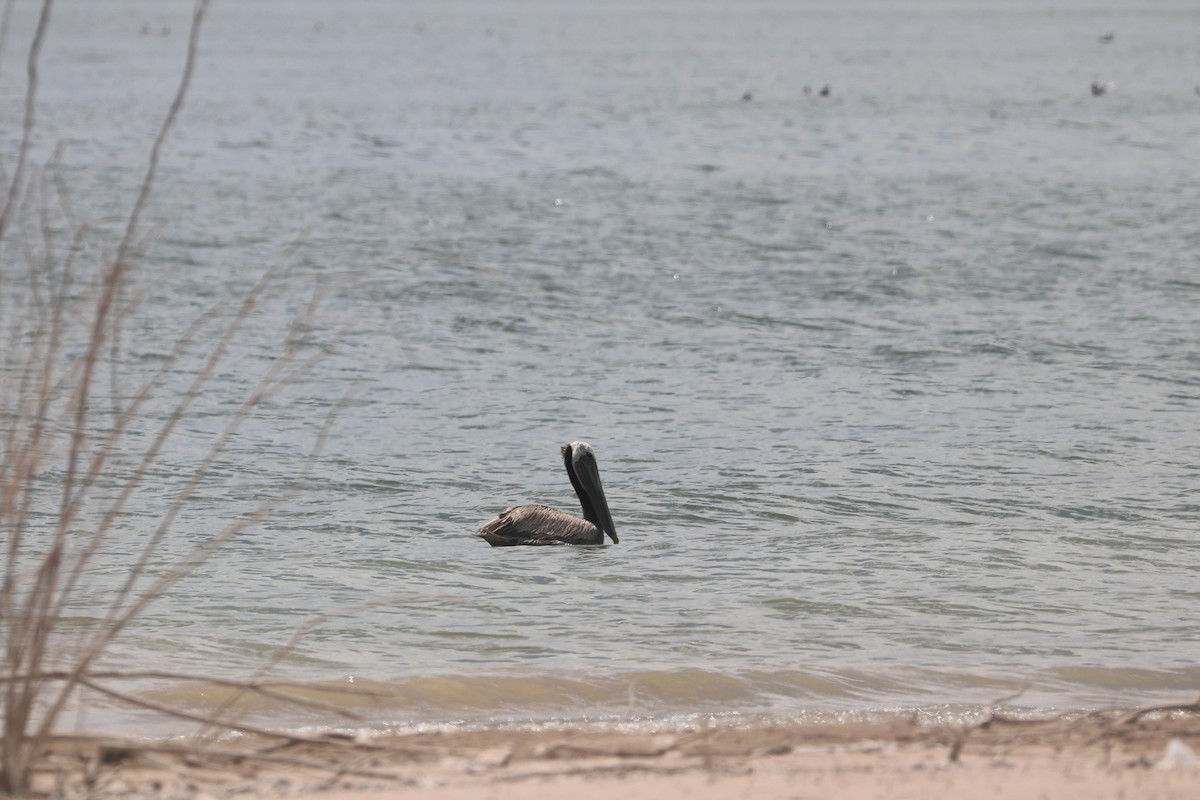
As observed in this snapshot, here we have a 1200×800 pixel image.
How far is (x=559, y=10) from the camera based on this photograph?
472ft

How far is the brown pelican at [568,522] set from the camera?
372 inches

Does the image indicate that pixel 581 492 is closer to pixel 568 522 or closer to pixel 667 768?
pixel 568 522

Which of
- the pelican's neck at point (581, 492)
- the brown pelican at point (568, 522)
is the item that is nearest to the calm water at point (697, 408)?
the brown pelican at point (568, 522)

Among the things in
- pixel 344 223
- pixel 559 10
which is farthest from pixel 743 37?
pixel 344 223

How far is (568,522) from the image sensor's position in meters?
9.59

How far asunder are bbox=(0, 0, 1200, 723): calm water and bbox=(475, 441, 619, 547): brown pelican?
159 mm

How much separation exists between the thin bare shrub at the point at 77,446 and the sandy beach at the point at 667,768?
0.28 m

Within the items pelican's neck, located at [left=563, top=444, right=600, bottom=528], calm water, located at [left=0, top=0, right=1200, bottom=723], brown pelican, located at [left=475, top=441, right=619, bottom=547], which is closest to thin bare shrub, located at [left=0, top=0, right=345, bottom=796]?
calm water, located at [left=0, top=0, right=1200, bottom=723]

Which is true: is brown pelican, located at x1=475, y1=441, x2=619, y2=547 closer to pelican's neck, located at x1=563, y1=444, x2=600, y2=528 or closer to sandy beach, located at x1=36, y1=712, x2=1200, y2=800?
pelican's neck, located at x1=563, y1=444, x2=600, y2=528

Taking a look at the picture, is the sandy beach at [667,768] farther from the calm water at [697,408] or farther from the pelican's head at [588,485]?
the pelican's head at [588,485]

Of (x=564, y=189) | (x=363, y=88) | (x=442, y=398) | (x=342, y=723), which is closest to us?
(x=342, y=723)

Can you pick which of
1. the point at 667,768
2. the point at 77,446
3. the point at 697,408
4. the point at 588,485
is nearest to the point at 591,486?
the point at 588,485

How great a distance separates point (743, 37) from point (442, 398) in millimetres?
78918

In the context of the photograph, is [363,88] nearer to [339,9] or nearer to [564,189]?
[564,189]
